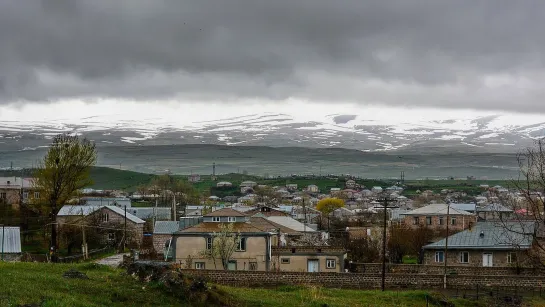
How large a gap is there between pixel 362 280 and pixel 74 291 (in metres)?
17.8

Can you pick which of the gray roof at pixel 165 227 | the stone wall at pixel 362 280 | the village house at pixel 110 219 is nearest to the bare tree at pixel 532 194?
the stone wall at pixel 362 280

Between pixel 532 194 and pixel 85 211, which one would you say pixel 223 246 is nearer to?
pixel 532 194

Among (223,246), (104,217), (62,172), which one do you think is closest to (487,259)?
(223,246)

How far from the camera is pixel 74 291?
19594mm

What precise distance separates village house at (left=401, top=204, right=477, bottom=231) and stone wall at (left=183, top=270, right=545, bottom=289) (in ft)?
160

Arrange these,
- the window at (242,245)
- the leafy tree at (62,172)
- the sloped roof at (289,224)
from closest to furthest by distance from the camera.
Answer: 1. the window at (242,245)
2. the leafy tree at (62,172)
3. the sloped roof at (289,224)

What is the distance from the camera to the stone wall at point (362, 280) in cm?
3362

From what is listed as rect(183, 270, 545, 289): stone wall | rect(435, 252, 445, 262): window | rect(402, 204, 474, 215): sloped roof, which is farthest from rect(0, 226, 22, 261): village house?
rect(402, 204, 474, 215): sloped roof

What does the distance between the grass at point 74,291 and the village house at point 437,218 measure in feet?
216

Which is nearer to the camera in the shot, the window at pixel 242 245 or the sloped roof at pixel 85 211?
Result: the window at pixel 242 245

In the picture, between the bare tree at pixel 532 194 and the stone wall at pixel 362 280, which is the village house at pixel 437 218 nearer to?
the stone wall at pixel 362 280

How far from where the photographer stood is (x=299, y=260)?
4619 centimetres

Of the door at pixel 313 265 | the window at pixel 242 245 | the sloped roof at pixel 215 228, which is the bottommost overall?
the door at pixel 313 265

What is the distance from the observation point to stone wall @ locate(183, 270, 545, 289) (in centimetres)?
3362
